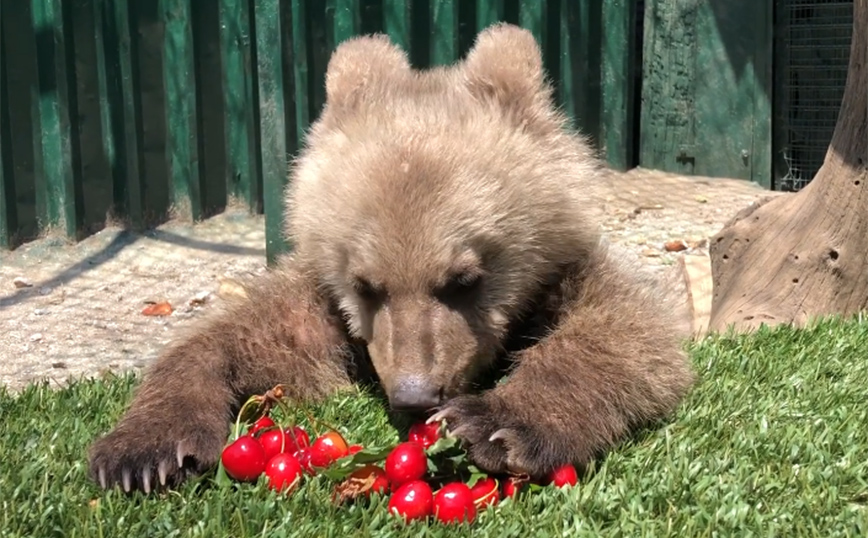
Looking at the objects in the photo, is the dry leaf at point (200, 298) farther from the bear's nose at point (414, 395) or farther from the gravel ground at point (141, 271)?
the bear's nose at point (414, 395)

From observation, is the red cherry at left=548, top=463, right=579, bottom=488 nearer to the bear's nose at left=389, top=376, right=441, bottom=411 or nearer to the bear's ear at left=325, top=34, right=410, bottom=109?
the bear's nose at left=389, top=376, right=441, bottom=411

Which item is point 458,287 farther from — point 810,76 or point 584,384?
point 810,76

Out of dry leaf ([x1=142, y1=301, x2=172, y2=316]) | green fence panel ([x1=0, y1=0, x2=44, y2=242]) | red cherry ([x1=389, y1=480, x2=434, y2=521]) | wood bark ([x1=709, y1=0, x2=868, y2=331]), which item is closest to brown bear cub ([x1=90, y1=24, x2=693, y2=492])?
red cherry ([x1=389, y1=480, x2=434, y2=521])

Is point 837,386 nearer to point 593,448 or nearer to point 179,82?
point 593,448

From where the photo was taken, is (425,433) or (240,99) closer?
(425,433)

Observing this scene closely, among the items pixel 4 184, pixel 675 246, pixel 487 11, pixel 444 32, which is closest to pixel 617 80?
pixel 487 11

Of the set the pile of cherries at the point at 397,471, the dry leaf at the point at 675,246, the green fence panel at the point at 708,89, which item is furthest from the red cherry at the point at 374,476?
the green fence panel at the point at 708,89
